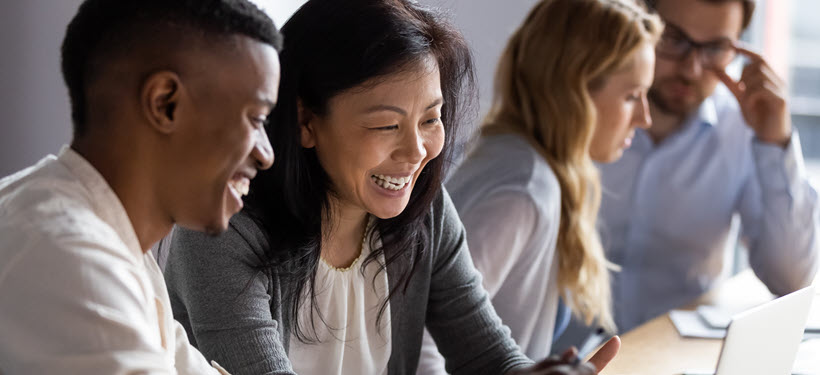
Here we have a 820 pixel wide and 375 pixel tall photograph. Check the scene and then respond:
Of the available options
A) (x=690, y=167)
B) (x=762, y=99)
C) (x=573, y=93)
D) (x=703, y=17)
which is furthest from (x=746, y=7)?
(x=573, y=93)

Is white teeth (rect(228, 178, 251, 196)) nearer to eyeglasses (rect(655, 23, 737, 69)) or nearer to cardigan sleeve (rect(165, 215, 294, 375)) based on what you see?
cardigan sleeve (rect(165, 215, 294, 375))

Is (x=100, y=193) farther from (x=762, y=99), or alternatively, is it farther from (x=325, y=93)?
(x=762, y=99)

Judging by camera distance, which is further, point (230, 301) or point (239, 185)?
point (230, 301)

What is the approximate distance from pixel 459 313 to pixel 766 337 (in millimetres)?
477

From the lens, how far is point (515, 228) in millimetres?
1773

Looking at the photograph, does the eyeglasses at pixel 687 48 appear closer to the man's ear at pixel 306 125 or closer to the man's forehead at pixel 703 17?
the man's forehead at pixel 703 17

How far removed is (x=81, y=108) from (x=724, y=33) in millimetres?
2047

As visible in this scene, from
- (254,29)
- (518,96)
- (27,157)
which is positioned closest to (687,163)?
(518,96)

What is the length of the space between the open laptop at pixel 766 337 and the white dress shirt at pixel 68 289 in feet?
2.36

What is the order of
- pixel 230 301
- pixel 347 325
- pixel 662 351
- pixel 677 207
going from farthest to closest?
pixel 677 207 < pixel 662 351 < pixel 347 325 < pixel 230 301

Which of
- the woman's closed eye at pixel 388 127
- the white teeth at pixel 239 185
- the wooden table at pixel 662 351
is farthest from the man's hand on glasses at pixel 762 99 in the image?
the white teeth at pixel 239 185

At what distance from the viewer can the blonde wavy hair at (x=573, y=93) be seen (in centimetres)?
192

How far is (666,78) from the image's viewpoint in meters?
2.49

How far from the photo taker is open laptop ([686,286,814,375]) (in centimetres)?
112
